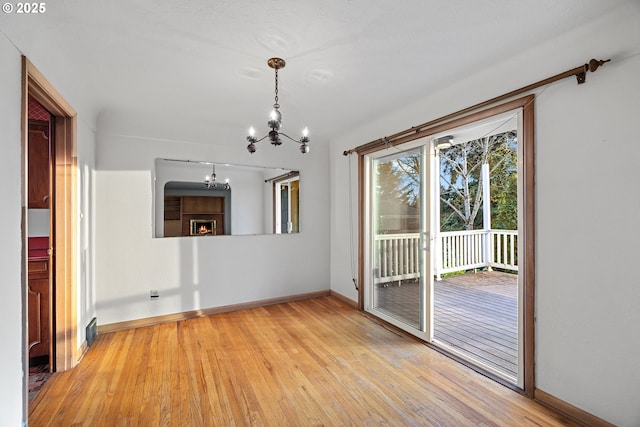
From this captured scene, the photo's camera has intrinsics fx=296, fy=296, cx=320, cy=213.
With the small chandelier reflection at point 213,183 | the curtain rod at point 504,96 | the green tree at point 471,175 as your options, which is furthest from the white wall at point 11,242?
the green tree at point 471,175

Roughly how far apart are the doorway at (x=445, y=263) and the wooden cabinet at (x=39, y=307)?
10.4 feet

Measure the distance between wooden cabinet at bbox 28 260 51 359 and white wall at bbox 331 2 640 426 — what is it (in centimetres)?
380

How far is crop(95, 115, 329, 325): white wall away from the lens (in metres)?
3.27

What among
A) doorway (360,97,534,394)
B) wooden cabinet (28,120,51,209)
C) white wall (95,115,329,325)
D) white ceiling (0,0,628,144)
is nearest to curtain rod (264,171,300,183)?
white wall (95,115,329,325)

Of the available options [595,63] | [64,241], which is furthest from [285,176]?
[595,63]

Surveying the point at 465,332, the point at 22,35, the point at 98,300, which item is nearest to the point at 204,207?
the point at 98,300

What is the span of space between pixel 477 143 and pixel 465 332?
478 cm

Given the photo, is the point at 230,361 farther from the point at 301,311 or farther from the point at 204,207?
the point at 204,207

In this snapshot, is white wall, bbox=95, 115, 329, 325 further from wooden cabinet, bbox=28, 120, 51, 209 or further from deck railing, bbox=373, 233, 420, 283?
deck railing, bbox=373, 233, 420, 283

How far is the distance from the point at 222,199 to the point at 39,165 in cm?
175

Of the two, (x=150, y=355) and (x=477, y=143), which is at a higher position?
(x=477, y=143)

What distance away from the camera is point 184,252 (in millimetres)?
3652

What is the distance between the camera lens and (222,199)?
152 inches

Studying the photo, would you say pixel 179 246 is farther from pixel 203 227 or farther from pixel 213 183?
pixel 213 183
